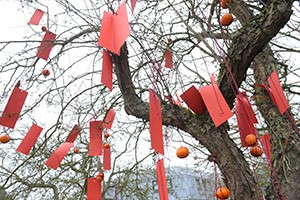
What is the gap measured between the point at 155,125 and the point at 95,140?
45 centimetres

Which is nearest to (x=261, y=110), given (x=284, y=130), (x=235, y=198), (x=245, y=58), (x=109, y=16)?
(x=284, y=130)

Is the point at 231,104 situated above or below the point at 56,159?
above

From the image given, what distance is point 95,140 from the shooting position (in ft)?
4.49

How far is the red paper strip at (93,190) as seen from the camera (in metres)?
1.32

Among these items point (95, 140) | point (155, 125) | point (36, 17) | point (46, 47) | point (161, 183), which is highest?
point (36, 17)

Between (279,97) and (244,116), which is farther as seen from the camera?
(244,116)

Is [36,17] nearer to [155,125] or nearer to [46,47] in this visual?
[46,47]

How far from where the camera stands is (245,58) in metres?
1.29

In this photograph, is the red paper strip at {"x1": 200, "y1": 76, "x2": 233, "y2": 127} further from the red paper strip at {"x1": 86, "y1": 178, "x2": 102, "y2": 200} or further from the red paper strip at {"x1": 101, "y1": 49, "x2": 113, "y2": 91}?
the red paper strip at {"x1": 86, "y1": 178, "x2": 102, "y2": 200}

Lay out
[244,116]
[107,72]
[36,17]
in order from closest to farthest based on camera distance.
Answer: [107,72] < [244,116] < [36,17]

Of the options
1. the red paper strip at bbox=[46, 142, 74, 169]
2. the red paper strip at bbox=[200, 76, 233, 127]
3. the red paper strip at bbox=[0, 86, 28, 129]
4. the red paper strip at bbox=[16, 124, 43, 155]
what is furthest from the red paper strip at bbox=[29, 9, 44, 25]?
the red paper strip at bbox=[200, 76, 233, 127]

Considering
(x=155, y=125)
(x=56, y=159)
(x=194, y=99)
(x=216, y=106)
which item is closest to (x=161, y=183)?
(x=155, y=125)

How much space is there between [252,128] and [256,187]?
0.22 metres

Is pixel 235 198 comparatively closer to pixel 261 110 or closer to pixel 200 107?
pixel 200 107
